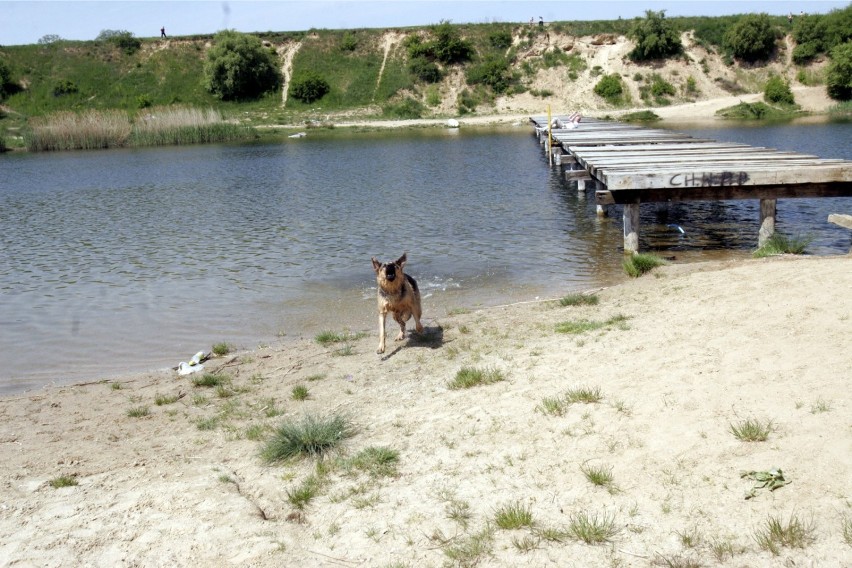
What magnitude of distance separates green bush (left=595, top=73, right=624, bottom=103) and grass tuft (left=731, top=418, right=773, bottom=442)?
60177mm

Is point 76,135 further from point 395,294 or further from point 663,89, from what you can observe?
point 395,294

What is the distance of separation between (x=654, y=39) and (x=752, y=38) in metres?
8.12

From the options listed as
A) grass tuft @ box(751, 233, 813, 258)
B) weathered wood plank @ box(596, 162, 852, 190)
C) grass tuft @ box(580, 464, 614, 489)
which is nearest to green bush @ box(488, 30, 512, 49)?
weathered wood plank @ box(596, 162, 852, 190)

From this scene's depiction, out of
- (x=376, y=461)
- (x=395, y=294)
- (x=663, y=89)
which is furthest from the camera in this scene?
(x=663, y=89)

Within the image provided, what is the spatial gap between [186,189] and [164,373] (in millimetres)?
19619

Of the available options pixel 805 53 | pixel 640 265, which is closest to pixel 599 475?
pixel 640 265

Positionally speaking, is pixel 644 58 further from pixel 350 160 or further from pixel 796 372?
pixel 796 372

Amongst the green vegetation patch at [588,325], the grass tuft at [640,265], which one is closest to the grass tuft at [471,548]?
the green vegetation patch at [588,325]

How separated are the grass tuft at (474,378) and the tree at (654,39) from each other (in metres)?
63.9

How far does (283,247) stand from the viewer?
1633 cm

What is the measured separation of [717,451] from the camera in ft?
15.5

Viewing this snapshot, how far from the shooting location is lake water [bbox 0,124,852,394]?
10.9 m

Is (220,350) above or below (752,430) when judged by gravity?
below

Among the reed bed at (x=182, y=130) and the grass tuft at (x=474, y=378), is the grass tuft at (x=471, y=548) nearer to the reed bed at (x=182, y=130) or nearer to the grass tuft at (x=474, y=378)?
the grass tuft at (x=474, y=378)
